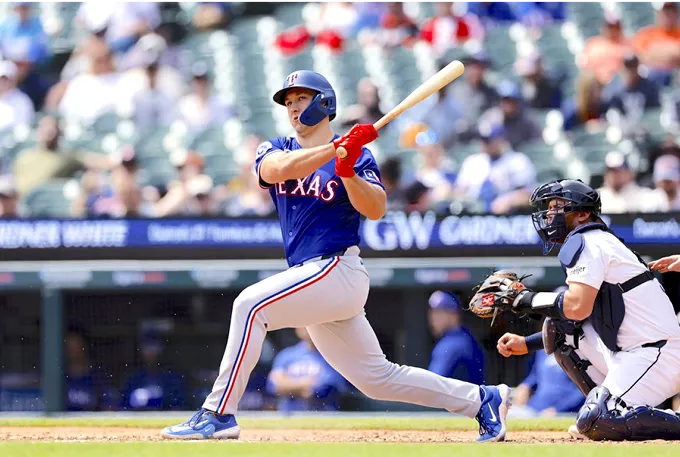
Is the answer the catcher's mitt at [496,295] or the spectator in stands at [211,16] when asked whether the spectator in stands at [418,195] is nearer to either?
the spectator in stands at [211,16]

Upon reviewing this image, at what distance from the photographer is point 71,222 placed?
8.54m

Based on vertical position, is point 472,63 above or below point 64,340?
above

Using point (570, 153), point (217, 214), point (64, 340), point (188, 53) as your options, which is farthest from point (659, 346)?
point (188, 53)

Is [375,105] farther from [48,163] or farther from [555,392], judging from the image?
[555,392]

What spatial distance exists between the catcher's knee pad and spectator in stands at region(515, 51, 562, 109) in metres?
6.26

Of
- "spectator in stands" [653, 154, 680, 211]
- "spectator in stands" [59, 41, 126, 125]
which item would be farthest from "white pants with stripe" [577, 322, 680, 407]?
"spectator in stands" [59, 41, 126, 125]

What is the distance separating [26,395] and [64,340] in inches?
19.1

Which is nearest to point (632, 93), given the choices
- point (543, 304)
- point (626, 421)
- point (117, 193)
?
point (117, 193)

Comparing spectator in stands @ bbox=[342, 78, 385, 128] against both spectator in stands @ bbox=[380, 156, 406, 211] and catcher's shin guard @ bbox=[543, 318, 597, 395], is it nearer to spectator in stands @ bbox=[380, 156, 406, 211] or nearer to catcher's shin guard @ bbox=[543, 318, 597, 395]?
spectator in stands @ bbox=[380, 156, 406, 211]

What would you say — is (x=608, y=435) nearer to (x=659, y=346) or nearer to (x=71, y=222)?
(x=659, y=346)

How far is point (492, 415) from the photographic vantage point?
4883mm

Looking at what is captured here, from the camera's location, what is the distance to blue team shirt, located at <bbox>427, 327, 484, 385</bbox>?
7.30 meters

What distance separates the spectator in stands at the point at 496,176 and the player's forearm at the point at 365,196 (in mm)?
4598

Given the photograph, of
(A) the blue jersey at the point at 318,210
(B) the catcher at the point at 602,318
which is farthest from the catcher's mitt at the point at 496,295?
(A) the blue jersey at the point at 318,210
